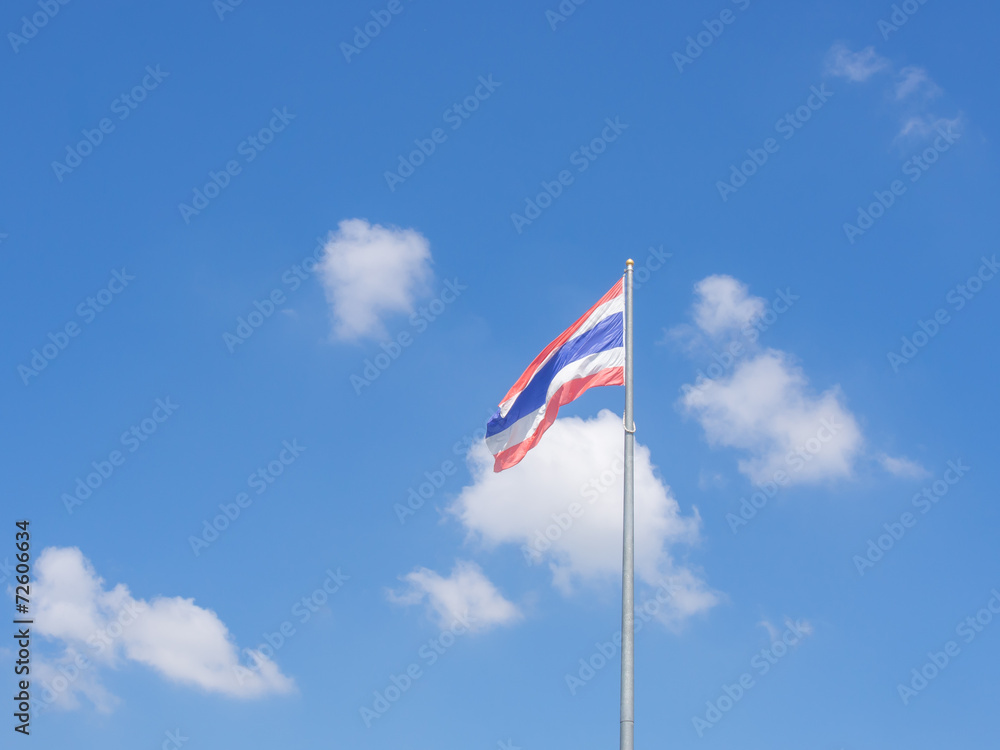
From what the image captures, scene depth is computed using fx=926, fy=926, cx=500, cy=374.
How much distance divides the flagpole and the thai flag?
837 mm

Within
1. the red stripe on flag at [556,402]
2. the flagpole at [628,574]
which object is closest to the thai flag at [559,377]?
the red stripe on flag at [556,402]

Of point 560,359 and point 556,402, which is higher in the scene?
point 560,359

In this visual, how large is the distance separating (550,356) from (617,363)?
86.7 inches

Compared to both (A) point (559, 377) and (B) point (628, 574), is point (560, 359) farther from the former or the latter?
(B) point (628, 574)

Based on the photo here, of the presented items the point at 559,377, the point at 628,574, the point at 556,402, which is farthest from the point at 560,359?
the point at 628,574

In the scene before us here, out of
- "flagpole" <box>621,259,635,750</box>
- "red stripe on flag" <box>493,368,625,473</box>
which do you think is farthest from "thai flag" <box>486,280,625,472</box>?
"flagpole" <box>621,259,635,750</box>

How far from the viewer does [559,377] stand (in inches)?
952

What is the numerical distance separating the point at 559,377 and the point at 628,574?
6391 mm

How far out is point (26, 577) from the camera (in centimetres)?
3731

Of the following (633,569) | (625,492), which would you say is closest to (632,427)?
(625,492)

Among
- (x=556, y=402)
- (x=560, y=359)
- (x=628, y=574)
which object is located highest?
(x=560, y=359)

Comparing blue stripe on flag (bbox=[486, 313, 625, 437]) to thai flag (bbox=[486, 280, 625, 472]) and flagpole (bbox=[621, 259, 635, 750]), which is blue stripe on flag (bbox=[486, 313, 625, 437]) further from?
flagpole (bbox=[621, 259, 635, 750])

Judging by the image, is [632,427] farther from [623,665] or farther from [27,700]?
[27,700]

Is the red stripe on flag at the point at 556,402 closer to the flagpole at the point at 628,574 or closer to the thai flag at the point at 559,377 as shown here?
the thai flag at the point at 559,377
